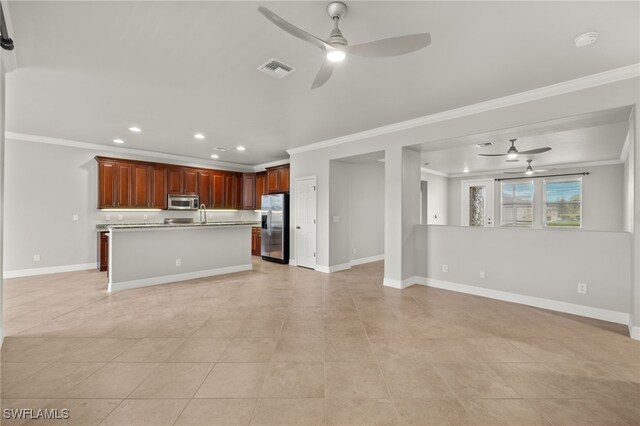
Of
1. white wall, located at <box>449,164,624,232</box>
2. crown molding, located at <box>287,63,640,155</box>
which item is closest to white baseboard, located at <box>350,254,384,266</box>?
crown molding, located at <box>287,63,640,155</box>

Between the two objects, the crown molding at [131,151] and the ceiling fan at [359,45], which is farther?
the crown molding at [131,151]

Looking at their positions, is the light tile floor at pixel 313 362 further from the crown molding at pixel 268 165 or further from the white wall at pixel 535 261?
the crown molding at pixel 268 165

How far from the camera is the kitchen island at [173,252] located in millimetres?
4484

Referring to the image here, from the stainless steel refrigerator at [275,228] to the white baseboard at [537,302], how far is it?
128 inches

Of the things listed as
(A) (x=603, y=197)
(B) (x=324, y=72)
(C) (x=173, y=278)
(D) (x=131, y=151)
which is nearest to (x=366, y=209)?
(C) (x=173, y=278)

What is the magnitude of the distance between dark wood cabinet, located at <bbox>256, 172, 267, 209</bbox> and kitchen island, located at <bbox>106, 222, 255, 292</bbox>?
7.06 ft

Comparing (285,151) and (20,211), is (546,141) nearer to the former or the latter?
(285,151)

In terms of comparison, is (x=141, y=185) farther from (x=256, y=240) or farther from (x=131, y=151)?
(x=256, y=240)

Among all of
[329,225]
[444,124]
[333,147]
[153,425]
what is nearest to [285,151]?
[333,147]

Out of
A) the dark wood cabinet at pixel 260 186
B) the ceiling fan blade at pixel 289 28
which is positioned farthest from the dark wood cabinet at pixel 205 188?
the ceiling fan blade at pixel 289 28

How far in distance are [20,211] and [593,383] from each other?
8524 mm

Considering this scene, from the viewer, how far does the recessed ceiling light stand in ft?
7.43

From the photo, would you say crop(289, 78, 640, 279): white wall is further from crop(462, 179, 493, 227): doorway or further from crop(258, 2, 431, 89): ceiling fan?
crop(462, 179, 493, 227): doorway

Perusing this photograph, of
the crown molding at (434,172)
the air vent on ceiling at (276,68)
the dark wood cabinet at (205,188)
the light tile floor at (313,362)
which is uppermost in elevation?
the air vent on ceiling at (276,68)
